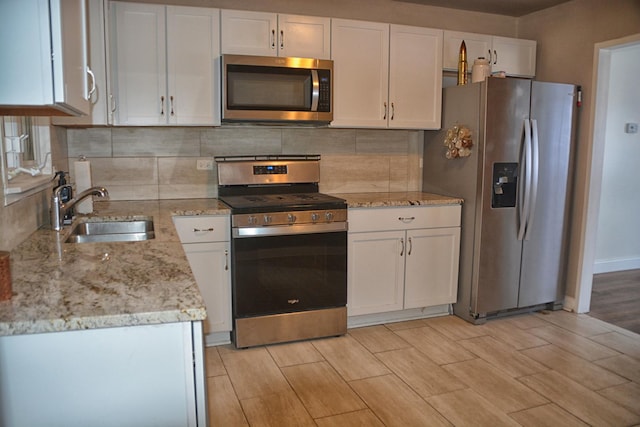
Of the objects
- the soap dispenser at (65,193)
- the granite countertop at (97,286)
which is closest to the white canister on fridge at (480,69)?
the granite countertop at (97,286)

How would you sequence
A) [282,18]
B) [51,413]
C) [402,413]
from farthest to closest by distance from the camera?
[282,18] < [402,413] < [51,413]

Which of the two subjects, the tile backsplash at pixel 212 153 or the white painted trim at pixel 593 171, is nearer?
the tile backsplash at pixel 212 153

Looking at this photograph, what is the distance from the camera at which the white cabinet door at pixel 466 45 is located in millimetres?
3814

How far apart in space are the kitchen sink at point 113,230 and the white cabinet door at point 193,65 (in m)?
0.79

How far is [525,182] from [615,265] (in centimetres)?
235

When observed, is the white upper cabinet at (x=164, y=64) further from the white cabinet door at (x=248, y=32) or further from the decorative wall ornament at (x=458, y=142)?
the decorative wall ornament at (x=458, y=142)

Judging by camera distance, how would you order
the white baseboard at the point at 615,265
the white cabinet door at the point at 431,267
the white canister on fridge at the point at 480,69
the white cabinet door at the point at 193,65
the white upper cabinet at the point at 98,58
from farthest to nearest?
the white baseboard at the point at 615,265 → the white canister on fridge at the point at 480,69 → the white cabinet door at the point at 431,267 → the white cabinet door at the point at 193,65 → the white upper cabinet at the point at 98,58

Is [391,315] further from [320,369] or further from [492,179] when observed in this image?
[492,179]

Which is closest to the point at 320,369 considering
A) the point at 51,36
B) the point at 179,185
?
the point at 179,185

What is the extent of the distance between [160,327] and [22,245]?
106 centimetres

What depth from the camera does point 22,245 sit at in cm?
197

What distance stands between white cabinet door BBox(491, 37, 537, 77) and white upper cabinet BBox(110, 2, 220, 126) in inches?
88.0

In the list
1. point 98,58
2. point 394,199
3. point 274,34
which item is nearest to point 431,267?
point 394,199

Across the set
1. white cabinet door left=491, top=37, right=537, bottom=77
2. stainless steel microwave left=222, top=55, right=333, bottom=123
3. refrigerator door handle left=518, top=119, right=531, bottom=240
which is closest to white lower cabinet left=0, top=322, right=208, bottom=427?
stainless steel microwave left=222, top=55, right=333, bottom=123
